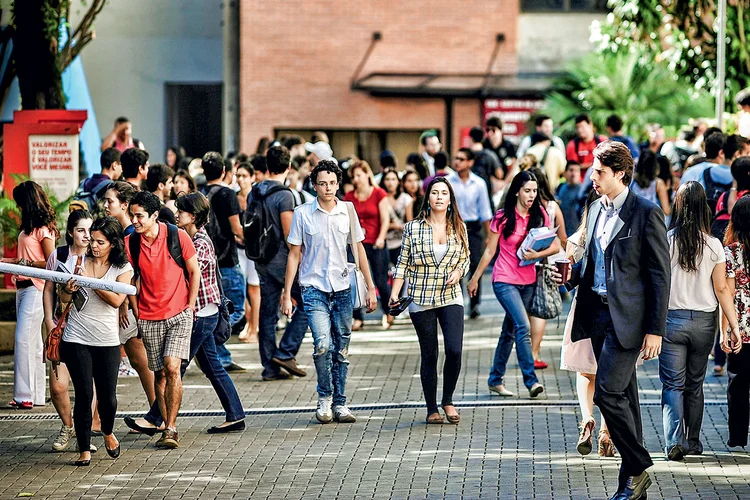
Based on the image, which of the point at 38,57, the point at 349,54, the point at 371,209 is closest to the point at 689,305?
the point at 371,209

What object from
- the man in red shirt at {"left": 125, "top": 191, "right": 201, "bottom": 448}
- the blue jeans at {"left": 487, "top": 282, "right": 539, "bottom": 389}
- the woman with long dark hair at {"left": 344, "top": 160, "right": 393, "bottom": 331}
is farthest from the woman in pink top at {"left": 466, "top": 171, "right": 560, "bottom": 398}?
the woman with long dark hair at {"left": 344, "top": 160, "right": 393, "bottom": 331}

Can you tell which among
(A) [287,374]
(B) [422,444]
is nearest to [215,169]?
(A) [287,374]

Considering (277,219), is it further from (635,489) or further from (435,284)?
(635,489)

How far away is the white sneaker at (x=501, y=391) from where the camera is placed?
11.2 meters

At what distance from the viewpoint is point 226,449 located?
9.30 m

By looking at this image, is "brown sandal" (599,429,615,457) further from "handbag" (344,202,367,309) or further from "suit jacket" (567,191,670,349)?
"handbag" (344,202,367,309)

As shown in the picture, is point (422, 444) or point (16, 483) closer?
point (16, 483)

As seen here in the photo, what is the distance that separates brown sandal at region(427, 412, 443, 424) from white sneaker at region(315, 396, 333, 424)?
0.73 metres

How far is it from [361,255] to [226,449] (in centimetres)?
197

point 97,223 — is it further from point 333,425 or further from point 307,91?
point 307,91

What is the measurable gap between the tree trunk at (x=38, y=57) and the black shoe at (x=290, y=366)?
5.49 meters

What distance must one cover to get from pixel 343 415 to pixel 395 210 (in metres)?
6.08

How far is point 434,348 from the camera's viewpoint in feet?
33.1

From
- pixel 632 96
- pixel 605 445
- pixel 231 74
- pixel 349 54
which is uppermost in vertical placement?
pixel 349 54
